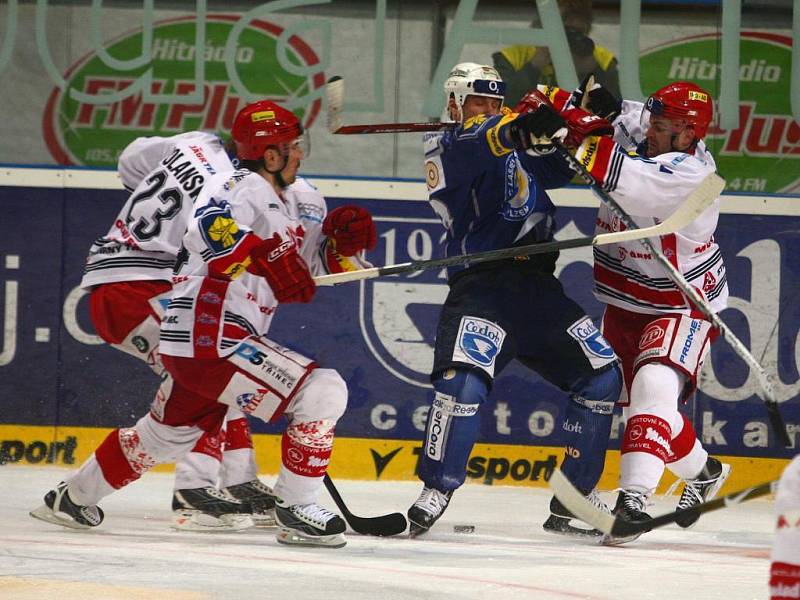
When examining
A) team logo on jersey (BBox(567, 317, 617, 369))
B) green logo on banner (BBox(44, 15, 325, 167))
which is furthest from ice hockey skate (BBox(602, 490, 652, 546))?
green logo on banner (BBox(44, 15, 325, 167))

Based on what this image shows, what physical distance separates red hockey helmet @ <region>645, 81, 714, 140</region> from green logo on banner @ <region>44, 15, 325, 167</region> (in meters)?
1.70

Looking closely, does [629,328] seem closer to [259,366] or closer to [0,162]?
[259,366]

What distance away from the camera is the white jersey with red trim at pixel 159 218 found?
4.80 m

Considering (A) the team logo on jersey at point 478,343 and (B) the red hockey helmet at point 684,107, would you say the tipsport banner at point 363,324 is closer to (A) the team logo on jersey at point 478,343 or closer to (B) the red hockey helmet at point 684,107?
(B) the red hockey helmet at point 684,107

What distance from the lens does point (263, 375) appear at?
4062 millimetres

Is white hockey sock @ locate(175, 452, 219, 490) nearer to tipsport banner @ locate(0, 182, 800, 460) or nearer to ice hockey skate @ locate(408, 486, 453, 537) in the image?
ice hockey skate @ locate(408, 486, 453, 537)

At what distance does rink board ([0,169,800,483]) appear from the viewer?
18.7 feet

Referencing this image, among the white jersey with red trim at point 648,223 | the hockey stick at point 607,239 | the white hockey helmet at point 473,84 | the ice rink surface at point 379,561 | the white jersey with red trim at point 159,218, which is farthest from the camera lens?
the white jersey with red trim at point 159,218

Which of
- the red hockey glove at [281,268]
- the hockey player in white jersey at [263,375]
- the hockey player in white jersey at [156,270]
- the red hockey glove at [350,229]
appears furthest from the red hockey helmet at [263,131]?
the hockey player in white jersey at [156,270]

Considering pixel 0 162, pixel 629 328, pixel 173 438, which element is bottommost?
pixel 173 438

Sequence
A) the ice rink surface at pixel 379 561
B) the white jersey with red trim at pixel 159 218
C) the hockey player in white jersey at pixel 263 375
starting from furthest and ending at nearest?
the white jersey with red trim at pixel 159 218 → the hockey player in white jersey at pixel 263 375 → the ice rink surface at pixel 379 561

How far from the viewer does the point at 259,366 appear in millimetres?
4070

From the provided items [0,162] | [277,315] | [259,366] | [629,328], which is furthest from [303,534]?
[0,162]

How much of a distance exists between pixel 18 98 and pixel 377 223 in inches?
56.9
